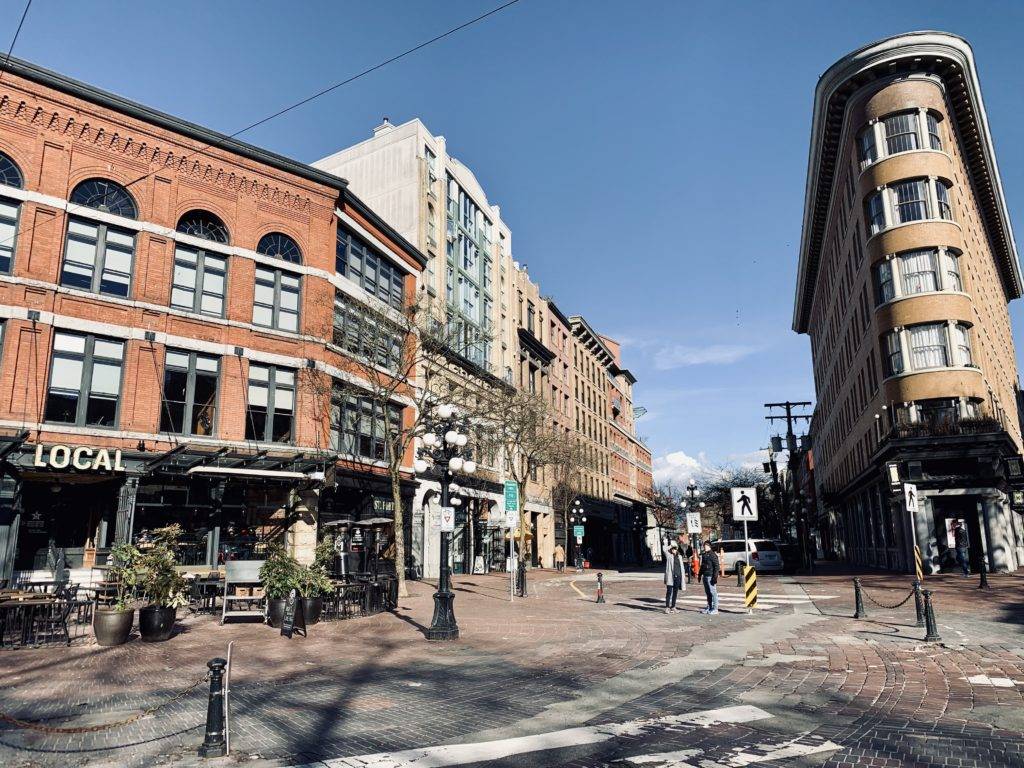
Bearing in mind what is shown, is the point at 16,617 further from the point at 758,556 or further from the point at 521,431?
the point at 758,556

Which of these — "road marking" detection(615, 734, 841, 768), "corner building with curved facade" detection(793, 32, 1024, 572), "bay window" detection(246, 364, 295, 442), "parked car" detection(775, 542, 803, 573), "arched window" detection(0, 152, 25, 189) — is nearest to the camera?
"road marking" detection(615, 734, 841, 768)

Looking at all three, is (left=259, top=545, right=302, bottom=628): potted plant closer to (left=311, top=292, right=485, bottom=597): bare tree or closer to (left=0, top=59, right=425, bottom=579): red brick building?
(left=311, top=292, right=485, bottom=597): bare tree

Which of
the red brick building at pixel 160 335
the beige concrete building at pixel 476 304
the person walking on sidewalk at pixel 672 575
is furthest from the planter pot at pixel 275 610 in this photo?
the beige concrete building at pixel 476 304

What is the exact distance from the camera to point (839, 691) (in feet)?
29.9

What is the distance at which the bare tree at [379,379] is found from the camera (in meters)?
24.6

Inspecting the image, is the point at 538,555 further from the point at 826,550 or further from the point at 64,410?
the point at 826,550

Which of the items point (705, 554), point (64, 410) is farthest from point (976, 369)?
point (64, 410)

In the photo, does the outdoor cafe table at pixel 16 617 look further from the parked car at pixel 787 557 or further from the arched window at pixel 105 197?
the parked car at pixel 787 557

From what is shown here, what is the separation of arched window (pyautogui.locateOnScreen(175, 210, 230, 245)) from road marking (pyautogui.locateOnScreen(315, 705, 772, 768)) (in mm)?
22404

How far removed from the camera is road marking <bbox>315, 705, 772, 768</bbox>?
647 cm

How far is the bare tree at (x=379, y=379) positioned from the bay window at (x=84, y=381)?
22.5ft

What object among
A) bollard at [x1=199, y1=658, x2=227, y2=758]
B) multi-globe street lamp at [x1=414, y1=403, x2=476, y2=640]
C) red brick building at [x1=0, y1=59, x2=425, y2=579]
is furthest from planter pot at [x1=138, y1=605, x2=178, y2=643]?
red brick building at [x1=0, y1=59, x2=425, y2=579]

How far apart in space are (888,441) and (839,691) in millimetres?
25073

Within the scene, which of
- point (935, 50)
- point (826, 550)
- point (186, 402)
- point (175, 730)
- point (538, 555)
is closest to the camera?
point (175, 730)
